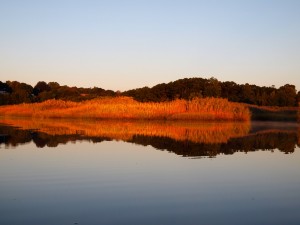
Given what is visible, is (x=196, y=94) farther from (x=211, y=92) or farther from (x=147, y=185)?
(x=147, y=185)

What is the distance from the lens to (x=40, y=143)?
16109 mm

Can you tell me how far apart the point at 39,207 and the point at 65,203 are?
44 centimetres

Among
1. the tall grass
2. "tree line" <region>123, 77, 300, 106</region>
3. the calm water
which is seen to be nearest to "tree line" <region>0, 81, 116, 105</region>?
"tree line" <region>123, 77, 300, 106</region>

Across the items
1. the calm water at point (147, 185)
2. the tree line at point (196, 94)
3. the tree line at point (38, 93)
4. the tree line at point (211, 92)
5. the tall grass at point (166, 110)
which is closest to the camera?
the calm water at point (147, 185)

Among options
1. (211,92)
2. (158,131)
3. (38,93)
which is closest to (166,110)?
(158,131)

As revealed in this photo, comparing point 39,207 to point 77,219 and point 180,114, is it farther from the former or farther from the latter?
point 180,114

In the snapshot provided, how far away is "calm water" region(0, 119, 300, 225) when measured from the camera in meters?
6.23

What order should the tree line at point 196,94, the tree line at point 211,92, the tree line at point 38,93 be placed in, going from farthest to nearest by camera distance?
the tree line at point 211,92
the tree line at point 38,93
the tree line at point 196,94

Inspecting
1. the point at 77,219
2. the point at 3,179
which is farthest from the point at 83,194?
the point at 3,179

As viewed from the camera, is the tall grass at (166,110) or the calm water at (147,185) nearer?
the calm water at (147,185)

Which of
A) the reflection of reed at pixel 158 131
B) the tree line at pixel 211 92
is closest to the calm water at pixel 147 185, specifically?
the reflection of reed at pixel 158 131

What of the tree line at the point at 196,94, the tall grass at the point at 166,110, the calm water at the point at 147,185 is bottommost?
the calm water at the point at 147,185

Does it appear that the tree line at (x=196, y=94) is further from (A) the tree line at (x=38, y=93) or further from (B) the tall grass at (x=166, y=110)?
(B) the tall grass at (x=166, y=110)

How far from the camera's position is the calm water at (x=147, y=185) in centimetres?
623
